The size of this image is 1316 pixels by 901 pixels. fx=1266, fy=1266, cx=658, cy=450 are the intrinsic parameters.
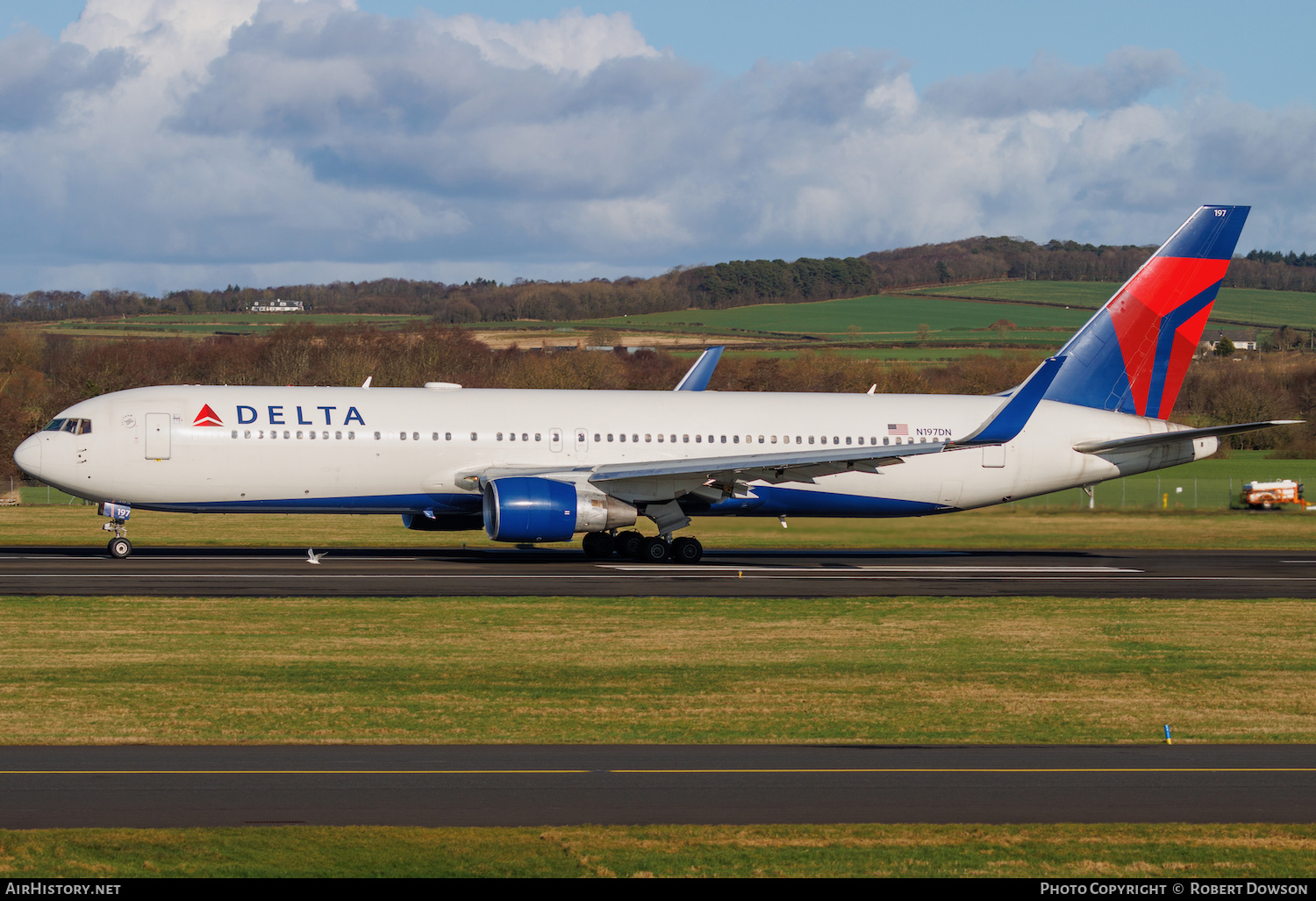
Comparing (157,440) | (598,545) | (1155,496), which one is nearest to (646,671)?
(598,545)

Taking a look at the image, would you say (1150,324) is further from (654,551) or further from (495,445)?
(495,445)

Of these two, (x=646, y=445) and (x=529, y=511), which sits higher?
(x=646, y=445)

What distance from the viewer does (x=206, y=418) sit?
31469 millimetres

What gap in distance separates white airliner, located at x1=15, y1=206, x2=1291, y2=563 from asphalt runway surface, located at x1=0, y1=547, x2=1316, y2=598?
4.55ft

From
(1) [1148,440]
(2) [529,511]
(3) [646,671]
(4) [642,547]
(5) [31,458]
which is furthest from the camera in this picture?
(1) [1148,440]

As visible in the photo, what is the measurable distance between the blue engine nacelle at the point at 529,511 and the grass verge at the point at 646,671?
5.70 m

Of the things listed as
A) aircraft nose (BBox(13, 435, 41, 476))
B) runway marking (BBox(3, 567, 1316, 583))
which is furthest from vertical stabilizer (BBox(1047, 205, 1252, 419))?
aircraft nose (BBox(13, 435, 41, 476))

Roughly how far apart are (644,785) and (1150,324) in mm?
31067

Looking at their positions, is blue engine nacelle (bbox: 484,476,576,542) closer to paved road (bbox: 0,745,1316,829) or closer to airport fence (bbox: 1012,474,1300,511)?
paved road (bbox: 0,745,1316,829)

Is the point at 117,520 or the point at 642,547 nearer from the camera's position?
the point at 117,520

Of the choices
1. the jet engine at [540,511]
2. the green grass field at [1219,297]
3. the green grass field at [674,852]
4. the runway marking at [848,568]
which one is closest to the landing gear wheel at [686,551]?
the runway marking at [848,568]

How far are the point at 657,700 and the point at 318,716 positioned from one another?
399cm

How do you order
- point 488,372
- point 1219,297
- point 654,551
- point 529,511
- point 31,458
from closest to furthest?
1. point 529,511
2. point 31,458
3. point 654,551
4. point 488,372
5. point 1219,297

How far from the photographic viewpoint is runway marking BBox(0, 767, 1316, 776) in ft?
37.2
